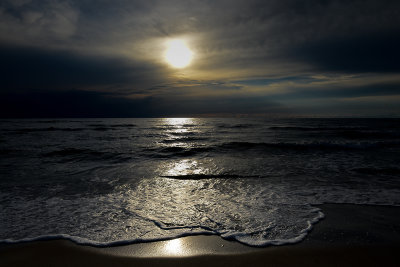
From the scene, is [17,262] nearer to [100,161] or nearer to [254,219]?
[254,219]

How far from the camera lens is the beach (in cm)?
297

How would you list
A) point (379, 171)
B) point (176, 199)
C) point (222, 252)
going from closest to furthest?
point (222, 252) → point (176, 199) → point (379, 171)

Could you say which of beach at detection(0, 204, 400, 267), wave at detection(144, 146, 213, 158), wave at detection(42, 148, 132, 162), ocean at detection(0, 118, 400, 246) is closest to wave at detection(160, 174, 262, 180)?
ocean at detection(0, 118, 400, 246)

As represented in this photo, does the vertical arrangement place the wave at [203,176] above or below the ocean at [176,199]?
below

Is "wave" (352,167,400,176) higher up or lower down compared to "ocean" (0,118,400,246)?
lower down

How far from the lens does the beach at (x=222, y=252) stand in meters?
2.97

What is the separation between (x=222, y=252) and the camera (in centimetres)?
319

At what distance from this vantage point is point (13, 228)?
13.0ft

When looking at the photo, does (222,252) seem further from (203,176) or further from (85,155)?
(85,155)

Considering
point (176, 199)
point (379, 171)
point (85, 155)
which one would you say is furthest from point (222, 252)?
point (85, 155)

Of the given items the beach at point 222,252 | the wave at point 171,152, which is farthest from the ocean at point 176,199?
the wave at point 171,152

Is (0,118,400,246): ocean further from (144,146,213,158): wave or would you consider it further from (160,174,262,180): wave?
(144,146,213,158): wave

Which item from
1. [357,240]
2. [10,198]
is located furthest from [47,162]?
[357,240]

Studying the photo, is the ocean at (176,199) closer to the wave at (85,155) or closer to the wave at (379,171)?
the wave at (379,171)
